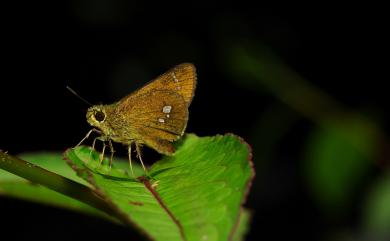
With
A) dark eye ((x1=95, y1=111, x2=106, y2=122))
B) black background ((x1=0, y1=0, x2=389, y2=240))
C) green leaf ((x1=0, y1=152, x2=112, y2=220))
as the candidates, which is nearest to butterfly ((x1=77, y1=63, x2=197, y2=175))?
dark eye ((x1=95, y1=111, x2=106, y2=122))

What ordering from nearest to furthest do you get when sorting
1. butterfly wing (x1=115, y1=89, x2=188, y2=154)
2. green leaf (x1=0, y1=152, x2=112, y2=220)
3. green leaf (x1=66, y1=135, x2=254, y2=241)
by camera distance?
green leaf (x1=66, y1=135, x2=254, y2=241) → green leaf (x1=0, y1=152, x2=112, y2=220) → butterfly wing (x1=115, y1=89, x2=188, y2=154)

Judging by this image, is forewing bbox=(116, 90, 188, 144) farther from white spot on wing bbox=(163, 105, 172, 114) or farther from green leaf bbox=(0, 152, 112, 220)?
green leaf bbox=(0, 152, 112, 220)

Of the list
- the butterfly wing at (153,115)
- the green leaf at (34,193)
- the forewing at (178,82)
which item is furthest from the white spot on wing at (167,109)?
the green leaf at (34,193)

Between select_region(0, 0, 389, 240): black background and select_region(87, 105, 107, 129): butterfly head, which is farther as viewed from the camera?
select_region(0, 0, 389, 240): black background

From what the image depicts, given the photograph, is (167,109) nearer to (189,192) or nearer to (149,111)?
(149,111)

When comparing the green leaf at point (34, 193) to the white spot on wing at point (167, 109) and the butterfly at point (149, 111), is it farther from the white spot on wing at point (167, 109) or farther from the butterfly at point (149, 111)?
the white spot on wing at point (167, 109)

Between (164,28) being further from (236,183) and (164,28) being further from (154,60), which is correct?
(236,183)
